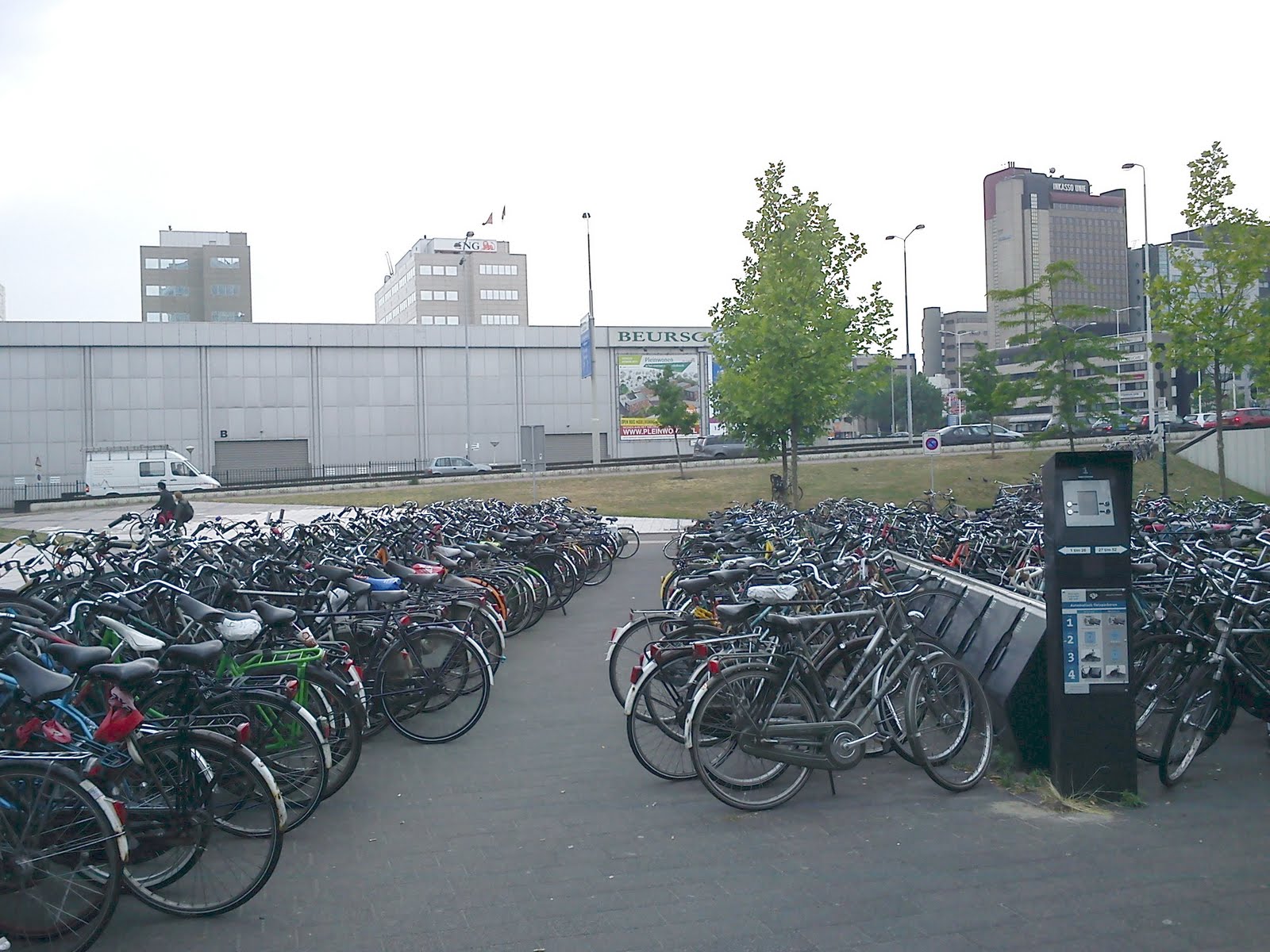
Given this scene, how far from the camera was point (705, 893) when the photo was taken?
4484 millimetres

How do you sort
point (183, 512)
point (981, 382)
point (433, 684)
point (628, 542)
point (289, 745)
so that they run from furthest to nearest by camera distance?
point (981, 382) → point (628, 542) → point (183, 512) → point (433, 684) → point (289, 745)

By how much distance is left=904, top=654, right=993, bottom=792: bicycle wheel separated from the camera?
5.71 m

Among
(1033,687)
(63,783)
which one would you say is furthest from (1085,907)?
(63,783)

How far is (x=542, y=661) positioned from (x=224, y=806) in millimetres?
5287

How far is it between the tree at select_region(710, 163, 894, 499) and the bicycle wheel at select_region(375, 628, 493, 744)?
17.3 metres

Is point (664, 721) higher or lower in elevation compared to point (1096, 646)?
lower

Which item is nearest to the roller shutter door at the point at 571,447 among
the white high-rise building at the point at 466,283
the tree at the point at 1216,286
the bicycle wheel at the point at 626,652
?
the white high-rise building at the point at 466,283

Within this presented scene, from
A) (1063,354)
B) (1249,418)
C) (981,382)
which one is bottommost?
(1249,418)

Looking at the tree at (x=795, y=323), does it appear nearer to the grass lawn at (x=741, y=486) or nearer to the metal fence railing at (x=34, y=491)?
the grass lawn at (x=741, y=486)

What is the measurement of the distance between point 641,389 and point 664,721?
197 feet

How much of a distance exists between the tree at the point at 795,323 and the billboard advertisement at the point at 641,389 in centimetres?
3996

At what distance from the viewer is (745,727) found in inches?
215

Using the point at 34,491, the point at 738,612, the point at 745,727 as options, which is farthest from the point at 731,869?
the point at 34,491

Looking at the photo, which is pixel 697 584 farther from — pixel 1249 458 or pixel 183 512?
pixel 1249 458
